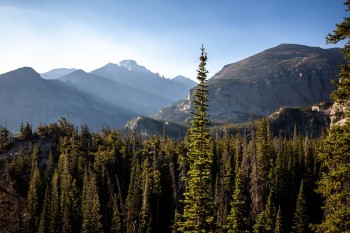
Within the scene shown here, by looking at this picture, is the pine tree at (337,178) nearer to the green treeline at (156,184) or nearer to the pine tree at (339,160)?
the pine tree at (339,160)

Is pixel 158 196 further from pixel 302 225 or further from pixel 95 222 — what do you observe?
pixel 302 225

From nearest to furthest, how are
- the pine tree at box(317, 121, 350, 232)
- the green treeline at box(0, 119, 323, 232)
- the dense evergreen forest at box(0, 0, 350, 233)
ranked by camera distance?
the pine tree at box(317, 121, 350, 232) → the dense evergreen forest at box(0, 0, 350, 233) → the green treeline at box(0, 119, 323, 232)

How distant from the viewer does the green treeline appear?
6725 cm

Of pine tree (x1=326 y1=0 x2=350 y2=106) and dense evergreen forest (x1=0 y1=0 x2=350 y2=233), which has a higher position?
pine tree (x1=326 y1=0 x2=350 y2=106)

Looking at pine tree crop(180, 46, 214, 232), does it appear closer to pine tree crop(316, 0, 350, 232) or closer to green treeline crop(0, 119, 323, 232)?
pine tree crop(316, 0, 350, 232)

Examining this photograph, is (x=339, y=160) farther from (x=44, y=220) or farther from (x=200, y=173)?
(x=44, y=220)

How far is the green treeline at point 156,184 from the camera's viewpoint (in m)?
67.2


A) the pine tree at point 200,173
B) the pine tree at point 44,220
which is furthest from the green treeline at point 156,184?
the pine tree at point 200,173

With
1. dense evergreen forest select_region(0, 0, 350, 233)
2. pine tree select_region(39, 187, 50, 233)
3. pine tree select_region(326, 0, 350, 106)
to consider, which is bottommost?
pine tree select_region(39, 187, 50, 233)

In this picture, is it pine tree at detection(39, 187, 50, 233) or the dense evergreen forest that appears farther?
pine tree at detection(39, 187, 50, 233)

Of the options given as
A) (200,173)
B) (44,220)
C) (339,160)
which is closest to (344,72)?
(339,160)

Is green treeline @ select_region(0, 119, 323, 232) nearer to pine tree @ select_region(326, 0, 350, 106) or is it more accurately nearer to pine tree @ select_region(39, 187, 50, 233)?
pine tree @ select_region(39, 187, 50, 233)

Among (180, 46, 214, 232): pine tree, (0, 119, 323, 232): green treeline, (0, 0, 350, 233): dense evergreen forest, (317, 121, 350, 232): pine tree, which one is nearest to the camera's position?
(317, 121, 350, 232): pine tree

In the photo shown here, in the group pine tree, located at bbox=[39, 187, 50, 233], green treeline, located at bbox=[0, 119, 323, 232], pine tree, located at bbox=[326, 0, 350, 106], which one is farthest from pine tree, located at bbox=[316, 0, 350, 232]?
pine tree, located at bbox=[39, 187, 50, 233]
